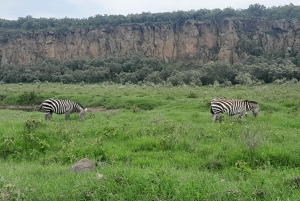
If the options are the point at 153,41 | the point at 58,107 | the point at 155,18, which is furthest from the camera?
the point at 155,18

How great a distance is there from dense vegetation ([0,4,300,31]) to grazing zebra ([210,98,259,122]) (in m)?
101

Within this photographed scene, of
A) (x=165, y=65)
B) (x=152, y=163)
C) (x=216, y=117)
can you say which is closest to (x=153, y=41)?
(x=165, y=65)

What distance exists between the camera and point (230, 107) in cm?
1540

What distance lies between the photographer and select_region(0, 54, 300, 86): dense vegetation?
174 feet

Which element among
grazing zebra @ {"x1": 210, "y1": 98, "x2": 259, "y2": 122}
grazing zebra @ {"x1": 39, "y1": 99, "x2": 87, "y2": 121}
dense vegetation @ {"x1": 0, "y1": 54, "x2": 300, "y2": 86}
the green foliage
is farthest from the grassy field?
dense vegetation @ {"x1": 0, "y1": 54, "x2": 300, "y2": 86}

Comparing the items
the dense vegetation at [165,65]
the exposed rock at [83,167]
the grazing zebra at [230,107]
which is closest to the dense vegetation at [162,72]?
the dense vegetation at [165,65]

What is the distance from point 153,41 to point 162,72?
48.3 meters

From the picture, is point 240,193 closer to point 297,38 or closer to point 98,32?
point 297,38

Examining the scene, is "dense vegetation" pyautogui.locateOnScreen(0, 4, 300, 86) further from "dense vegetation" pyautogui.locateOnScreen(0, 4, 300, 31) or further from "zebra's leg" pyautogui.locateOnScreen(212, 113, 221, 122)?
"zebra's leg" pyautogui.locateOnScreen(212, 113, 221, 122)

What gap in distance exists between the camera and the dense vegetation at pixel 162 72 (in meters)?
52.9

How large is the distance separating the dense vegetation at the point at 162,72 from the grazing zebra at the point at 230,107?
102 feet

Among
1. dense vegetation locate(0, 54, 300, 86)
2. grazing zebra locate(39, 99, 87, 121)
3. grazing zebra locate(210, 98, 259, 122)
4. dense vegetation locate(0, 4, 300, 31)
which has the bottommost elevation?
dense vegetation locate(0, 54, 300, 86)

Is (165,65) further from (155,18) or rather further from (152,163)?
(152,163)

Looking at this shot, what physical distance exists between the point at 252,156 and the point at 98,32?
11039cm
